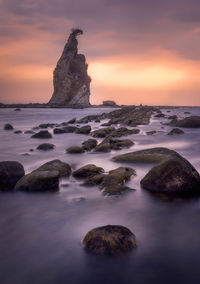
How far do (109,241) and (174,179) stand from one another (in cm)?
281

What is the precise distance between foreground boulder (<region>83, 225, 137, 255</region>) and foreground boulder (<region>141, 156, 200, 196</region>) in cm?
236

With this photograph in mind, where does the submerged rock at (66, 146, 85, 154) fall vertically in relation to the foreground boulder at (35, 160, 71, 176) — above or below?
below

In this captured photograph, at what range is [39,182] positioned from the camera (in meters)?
6.36

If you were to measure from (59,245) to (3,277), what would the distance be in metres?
0.87

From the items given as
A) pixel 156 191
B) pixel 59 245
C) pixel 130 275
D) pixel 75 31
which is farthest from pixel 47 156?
pixel 75 31

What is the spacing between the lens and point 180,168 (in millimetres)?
6082

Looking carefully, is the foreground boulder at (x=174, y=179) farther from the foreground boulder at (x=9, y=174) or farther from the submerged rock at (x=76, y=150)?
the submerged rock at (x=76, y=150)

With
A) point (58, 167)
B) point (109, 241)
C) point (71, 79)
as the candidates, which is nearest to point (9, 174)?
point (58, 167)

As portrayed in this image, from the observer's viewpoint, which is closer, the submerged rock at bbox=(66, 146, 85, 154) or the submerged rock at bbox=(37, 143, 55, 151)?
the submerged rock at bbox=(66, 146, 85, 154)

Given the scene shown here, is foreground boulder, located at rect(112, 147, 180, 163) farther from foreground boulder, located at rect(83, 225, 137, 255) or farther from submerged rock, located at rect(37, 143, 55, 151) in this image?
foreground boulder, located at rect(83, 225, 137, 255)

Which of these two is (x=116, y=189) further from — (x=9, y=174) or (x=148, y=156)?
(x=148, y=156)

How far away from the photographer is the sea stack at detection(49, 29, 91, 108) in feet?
396

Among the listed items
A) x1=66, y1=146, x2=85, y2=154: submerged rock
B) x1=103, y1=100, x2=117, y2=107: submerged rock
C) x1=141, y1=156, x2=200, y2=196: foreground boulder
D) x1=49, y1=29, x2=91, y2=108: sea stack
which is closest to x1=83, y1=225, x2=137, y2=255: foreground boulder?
x1=141, y1=156, x2=200, y2=196: foreground boulder

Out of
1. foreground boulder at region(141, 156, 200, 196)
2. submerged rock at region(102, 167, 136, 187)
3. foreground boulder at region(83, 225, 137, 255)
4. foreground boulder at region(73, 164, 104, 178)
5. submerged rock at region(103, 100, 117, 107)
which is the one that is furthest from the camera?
submerged rock at region(103, 100, 117, 107)
